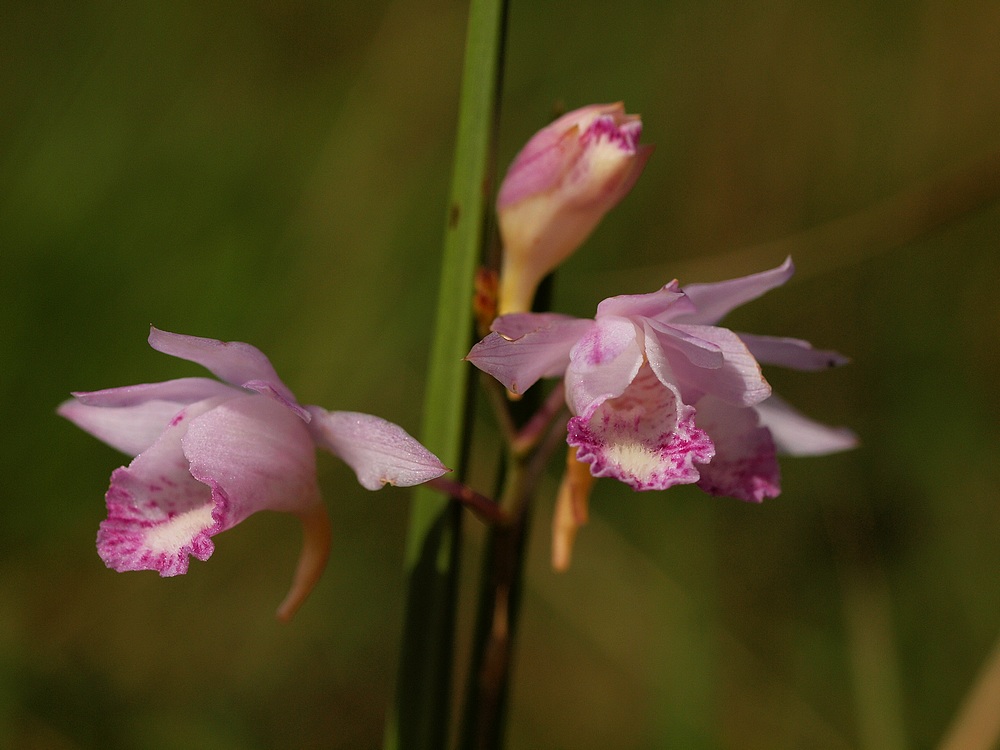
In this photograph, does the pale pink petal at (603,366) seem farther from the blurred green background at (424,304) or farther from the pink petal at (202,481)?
the blurred green background at (424,304)

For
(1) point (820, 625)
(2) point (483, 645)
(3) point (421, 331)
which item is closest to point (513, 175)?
(2) point (483, 645)

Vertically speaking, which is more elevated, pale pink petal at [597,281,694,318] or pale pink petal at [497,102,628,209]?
pale pink petal at [497,102,628,209]

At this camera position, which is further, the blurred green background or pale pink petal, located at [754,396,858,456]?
the blurred green background

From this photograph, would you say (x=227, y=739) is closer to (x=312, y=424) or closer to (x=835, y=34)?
(x=312, y=424)

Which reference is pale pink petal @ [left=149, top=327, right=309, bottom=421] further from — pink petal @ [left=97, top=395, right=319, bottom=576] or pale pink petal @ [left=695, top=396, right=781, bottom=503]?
pale pink petal @ [left=695, top=396, right=781, bottom=503]

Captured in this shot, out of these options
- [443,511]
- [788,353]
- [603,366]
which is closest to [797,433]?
[788,353]

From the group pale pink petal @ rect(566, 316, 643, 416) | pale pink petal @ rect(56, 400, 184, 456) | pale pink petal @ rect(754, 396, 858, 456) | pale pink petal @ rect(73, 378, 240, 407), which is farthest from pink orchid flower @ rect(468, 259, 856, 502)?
pale pink petal @ rect(56, 400, 184, 456)
